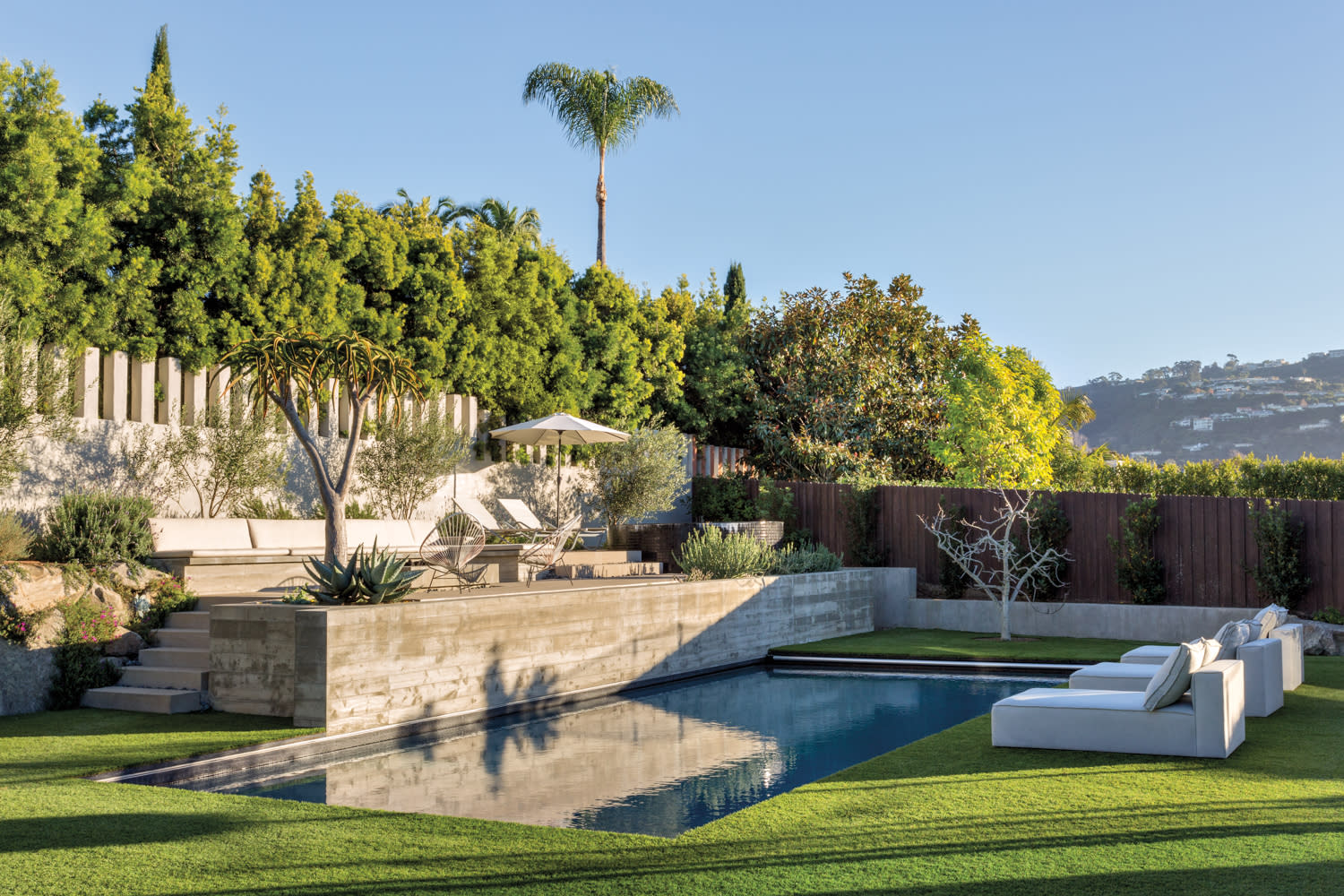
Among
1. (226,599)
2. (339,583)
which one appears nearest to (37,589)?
(226,599)

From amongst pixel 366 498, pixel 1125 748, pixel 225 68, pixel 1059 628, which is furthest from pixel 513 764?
pixel 225 68

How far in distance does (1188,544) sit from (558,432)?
30.0ft

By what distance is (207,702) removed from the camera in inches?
338

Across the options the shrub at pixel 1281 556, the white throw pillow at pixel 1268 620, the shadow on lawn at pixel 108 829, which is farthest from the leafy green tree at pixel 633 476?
the shadow on lawn at pixel 108 829

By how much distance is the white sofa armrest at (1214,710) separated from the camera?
6555 mm

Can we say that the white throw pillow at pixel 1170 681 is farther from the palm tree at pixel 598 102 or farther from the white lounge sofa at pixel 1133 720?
the palm tree at pixel 598 102

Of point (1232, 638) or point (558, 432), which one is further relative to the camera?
point (558, 432)

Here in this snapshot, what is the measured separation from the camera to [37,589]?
29.5 feet

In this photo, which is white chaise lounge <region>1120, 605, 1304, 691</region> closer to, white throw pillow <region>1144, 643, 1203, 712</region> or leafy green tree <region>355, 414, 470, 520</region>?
white throw pillow <region>1144, 643, 1203, 712</region>

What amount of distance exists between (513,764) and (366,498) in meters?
8.44

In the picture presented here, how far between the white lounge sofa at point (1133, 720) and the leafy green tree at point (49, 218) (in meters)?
9.90

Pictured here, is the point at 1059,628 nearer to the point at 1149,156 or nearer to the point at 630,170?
the point at 1149,156

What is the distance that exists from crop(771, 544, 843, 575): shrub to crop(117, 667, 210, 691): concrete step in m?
7.63

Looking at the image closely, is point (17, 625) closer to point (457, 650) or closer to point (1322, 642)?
point (457, 650)
